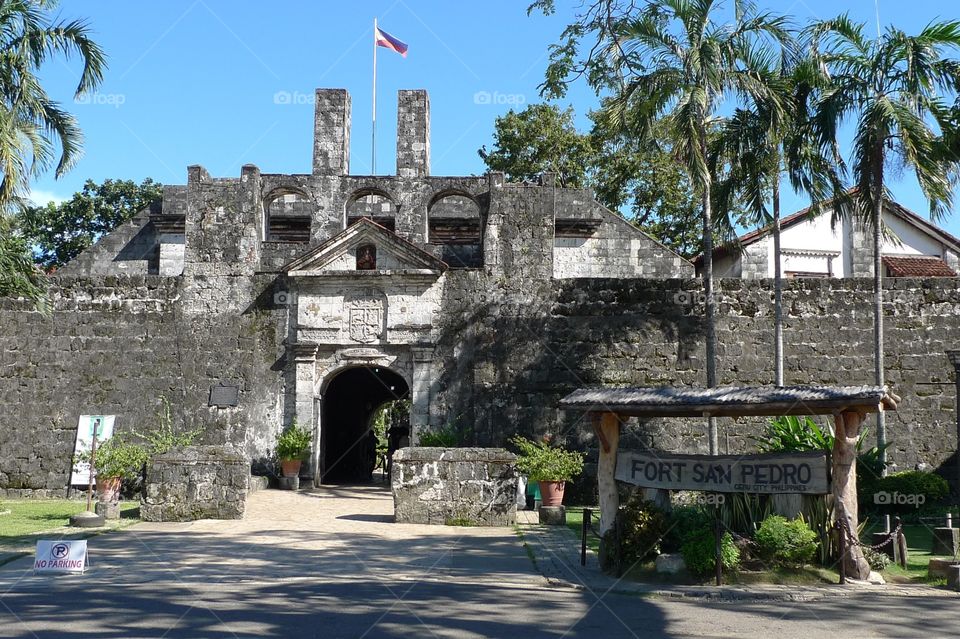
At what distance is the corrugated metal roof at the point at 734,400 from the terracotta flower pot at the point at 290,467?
892 centimetres

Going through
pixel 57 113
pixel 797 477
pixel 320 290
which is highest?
pixel 57 113

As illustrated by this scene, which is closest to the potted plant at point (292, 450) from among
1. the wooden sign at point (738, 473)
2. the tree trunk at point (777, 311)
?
the tree trunk at point (777, 311)

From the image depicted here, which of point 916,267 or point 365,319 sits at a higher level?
point 916,267

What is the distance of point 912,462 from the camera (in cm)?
1806

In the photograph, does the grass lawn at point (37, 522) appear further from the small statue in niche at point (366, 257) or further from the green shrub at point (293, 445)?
the small statue in niche at point (366, 257)

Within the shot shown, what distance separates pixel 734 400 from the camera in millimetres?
10328

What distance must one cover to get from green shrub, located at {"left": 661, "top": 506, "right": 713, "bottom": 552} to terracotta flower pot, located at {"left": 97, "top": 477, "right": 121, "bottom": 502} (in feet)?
31.7

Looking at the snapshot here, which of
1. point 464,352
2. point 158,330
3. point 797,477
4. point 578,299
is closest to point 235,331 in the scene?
point 158,330

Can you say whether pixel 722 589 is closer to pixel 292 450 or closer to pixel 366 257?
pixel 292 450

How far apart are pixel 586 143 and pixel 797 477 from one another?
22.5 meters

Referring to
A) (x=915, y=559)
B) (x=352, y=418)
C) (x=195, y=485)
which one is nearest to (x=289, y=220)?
(x=352, y=418)

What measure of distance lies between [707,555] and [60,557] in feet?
21.7

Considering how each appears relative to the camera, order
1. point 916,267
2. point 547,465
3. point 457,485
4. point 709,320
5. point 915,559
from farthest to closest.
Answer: point 916,267 → point 709,320 → point 547,465 → point 457,485 → point 915,559

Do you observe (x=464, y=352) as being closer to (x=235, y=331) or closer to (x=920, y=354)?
(x=235, y=331)
